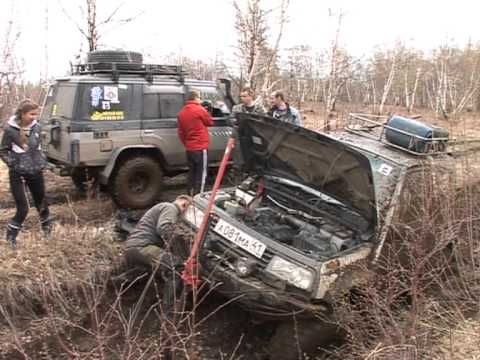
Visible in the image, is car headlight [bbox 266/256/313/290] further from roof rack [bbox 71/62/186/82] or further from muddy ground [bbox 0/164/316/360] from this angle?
roof rack [bbox 71/62/186/82]

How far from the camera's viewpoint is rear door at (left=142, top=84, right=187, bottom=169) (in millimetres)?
7465

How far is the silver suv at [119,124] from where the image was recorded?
687 cm

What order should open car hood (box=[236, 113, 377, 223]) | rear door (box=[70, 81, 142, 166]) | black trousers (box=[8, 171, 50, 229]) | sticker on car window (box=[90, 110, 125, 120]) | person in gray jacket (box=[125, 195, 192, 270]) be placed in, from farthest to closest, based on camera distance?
sticker on car window (box=[90, 110, 125, 120])
rear door (box=[70, 81, 142, 166])
black trousers (box=[8, 171, 50, 229])
person in gray jacket (box=[125, 195, 192, 270])
open car hood (box=[236, 113, 377, 223])

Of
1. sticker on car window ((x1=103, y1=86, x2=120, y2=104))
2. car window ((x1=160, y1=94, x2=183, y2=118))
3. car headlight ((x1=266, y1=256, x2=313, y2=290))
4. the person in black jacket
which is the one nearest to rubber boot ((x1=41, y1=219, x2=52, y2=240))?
the person in black jacket

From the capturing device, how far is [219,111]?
841 cm

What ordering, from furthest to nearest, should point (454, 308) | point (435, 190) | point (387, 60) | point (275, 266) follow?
point (387, 60), point (435, 190), point (454, 308), point (275, 266)

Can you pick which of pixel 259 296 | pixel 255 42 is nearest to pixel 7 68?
pixel 255 42

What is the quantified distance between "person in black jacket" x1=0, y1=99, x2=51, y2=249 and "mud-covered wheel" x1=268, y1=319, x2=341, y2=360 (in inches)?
116

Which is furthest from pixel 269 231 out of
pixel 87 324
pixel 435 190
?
pixel 87 324

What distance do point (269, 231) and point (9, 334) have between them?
2.41m

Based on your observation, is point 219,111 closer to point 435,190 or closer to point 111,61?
point 111,61

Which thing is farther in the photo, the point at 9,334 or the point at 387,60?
the point at 387,60

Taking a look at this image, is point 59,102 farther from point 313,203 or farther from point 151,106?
point 313,203

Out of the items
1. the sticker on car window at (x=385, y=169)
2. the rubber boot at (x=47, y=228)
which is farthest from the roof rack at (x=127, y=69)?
the sticker on car window at (x=385, y=169)
